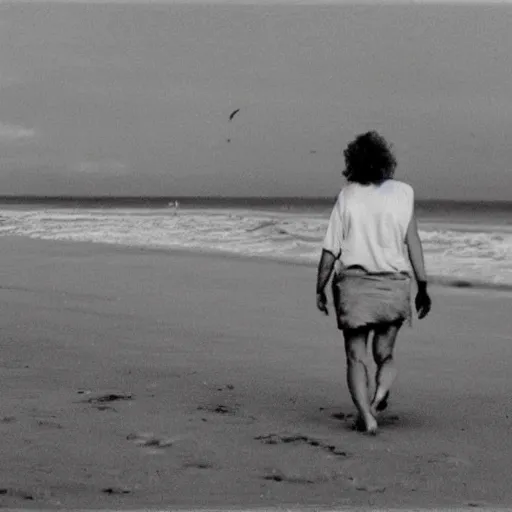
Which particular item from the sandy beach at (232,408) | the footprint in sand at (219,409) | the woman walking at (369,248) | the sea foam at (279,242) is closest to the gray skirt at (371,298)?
the woman walking at (369,248)

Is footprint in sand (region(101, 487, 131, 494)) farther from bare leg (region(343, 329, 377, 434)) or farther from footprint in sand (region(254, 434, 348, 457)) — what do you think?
bare leg (region(343, 329, 377, 434))

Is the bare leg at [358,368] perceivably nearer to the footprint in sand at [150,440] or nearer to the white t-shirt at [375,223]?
the white t-shirt at [375,223]

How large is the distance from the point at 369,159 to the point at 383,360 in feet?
3.27

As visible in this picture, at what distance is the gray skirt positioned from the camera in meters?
4.31

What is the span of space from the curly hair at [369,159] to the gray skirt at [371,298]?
0.45 meters

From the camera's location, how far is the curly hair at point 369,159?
4316mm

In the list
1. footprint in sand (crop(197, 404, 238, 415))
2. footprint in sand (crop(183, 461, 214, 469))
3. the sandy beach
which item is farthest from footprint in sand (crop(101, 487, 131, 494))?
footprint in sand (crop(197, 404, 238, 415))

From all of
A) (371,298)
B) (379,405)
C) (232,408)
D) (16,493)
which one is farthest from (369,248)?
(16,493)

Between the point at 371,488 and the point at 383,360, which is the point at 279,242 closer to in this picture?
the point at 383,360

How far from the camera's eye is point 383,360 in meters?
4.52

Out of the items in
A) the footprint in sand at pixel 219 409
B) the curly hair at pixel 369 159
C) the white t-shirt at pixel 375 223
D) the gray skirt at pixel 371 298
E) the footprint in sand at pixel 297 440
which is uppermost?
the curly hair at pixel 369 159

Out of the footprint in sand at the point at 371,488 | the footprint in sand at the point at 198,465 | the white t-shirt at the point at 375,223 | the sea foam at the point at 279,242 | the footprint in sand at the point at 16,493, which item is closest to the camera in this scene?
the footprint in sand at the point at 16,493

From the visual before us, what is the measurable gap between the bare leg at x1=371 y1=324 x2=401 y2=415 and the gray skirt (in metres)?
0.13

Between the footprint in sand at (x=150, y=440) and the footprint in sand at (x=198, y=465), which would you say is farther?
the footprint in sand at (x=150, y=440)
